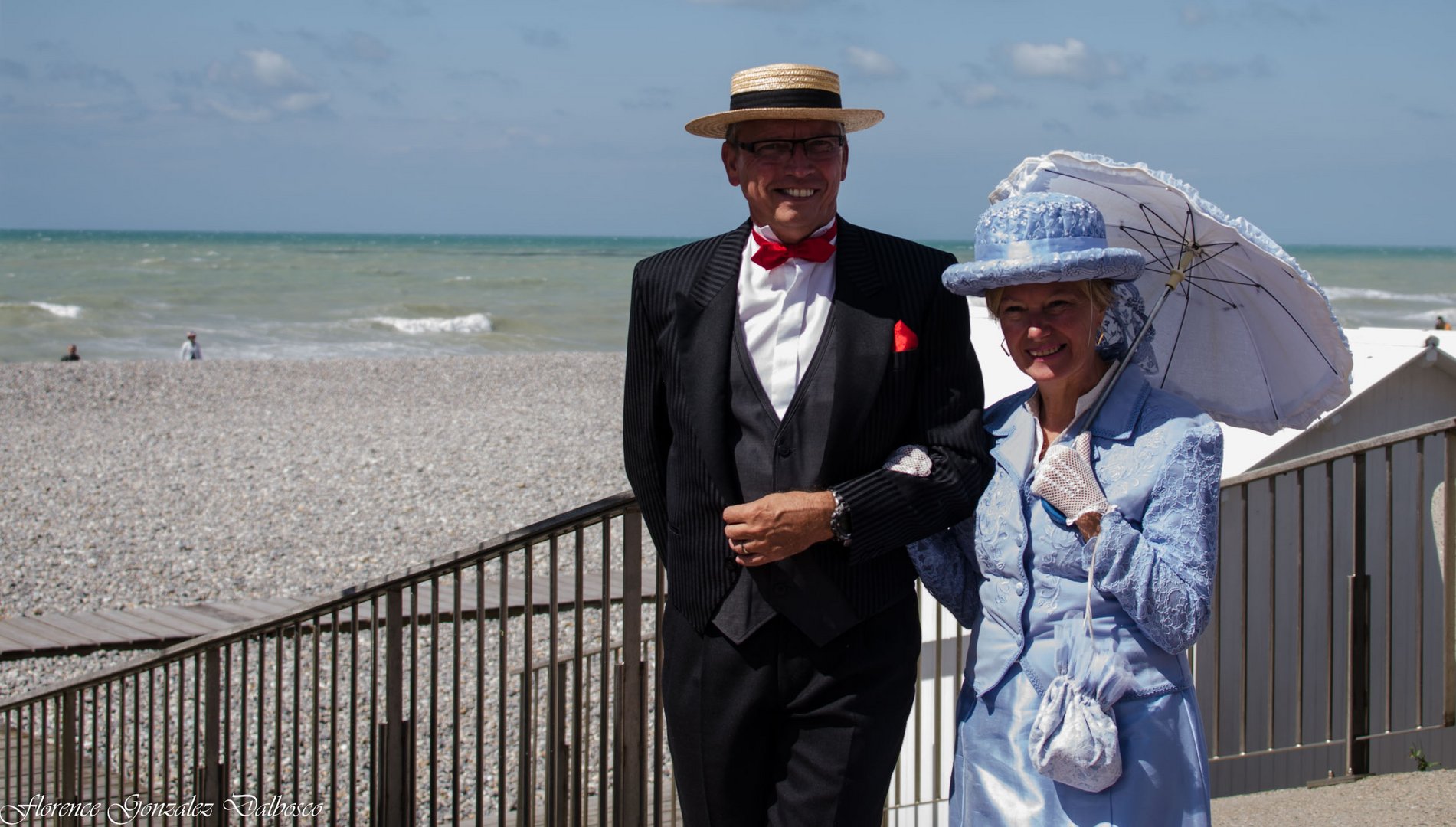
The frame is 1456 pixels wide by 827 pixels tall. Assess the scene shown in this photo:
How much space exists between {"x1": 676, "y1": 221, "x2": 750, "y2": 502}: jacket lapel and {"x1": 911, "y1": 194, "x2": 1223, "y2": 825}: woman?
1.40 feet

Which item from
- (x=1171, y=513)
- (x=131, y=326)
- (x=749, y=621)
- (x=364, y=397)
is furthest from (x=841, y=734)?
(x=131, y=326)

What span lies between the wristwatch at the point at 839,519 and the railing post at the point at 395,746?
4.86 ft

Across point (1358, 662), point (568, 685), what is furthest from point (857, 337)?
point (568, 685)

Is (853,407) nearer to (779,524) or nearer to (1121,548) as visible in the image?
(779,524)

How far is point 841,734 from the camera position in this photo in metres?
2.45

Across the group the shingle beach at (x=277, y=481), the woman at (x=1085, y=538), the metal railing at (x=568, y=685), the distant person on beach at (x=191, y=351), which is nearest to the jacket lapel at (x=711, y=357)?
the woman at (x=1085, y=538)

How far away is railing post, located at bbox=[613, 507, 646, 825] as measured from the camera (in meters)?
3.34

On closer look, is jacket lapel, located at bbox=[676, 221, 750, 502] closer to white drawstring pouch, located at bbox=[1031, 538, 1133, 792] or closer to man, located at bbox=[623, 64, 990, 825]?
man, located at bbox=[623, 64, 990, 825]

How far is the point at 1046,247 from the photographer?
223cm

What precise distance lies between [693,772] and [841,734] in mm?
310

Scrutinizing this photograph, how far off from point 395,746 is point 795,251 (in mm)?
1898

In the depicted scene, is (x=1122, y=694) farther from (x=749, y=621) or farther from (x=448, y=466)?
(x=448, y=466)

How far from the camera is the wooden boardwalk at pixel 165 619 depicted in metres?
8.75

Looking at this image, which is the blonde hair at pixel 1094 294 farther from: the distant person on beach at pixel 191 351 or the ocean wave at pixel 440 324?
the ocean wave at pixel 440 324
